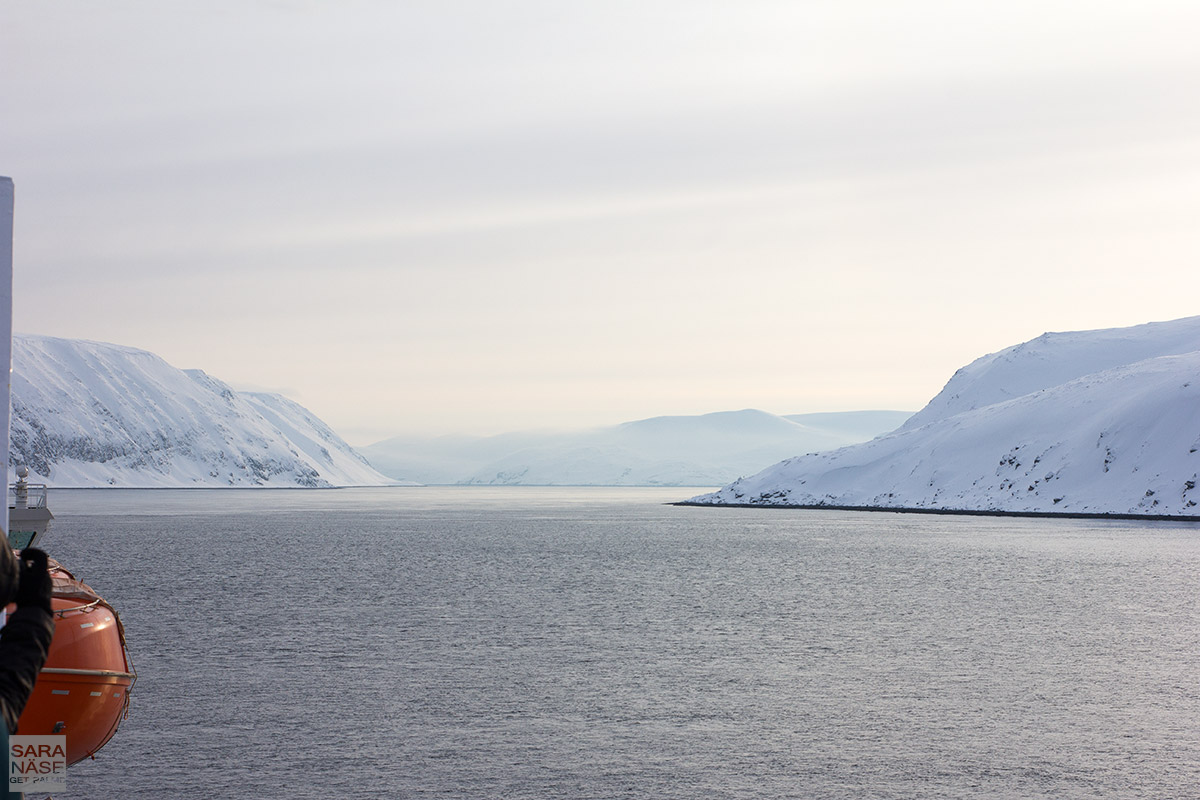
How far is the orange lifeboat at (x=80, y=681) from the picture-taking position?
50.0 ft

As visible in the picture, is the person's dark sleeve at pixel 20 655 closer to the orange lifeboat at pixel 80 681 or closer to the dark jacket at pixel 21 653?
the dark jacket at pixel 21 653

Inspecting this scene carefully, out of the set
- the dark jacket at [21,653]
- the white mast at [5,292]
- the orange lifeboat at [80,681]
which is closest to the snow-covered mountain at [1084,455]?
the orange lifeboat at [80,681]

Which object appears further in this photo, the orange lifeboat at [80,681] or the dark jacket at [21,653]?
the orange lifeboat at [80,681]

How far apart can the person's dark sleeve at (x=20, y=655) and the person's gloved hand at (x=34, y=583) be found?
5cm

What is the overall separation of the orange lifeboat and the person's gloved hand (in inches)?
350

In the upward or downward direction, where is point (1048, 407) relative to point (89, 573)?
upward

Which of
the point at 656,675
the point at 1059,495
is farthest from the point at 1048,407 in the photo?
the point at 656,675

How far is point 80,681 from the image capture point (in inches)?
612

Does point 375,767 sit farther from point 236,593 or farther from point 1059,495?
point 1059,495

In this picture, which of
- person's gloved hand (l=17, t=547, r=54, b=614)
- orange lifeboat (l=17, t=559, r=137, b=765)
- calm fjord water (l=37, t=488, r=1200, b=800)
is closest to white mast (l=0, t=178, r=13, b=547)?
orange lifeboat (l=17, t=559, r=137, b=765)

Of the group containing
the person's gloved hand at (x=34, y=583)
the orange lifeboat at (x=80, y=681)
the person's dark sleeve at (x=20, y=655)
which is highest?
the person's gloved hand at (x=34, y=583)

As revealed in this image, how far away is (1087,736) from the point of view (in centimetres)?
2181

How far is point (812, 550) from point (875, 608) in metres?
41.7

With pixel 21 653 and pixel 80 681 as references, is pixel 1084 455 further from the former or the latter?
pixel 21 653
